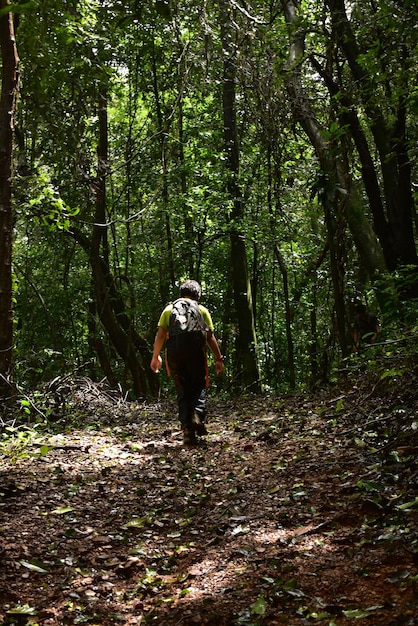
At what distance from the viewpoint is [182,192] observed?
55.7 feet

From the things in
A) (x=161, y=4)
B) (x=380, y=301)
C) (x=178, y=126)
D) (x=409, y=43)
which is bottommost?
(x=380, y=301)

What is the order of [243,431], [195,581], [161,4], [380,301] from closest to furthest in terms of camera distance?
[161,4], [195,581], [243,431], [380,301]

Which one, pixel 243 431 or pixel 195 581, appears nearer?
pixel 195 581

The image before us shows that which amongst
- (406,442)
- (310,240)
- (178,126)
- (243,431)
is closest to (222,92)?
(178,126)

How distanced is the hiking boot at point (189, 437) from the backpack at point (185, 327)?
976mm

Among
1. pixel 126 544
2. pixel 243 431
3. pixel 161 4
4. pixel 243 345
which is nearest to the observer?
pixel 161 4

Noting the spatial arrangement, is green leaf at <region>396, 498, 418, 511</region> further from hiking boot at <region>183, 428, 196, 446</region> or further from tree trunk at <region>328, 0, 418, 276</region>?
tree trunk at <region>328, 0, 418, 276</region>

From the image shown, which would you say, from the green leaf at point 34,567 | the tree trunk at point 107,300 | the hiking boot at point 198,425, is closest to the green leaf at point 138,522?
the green leaf at point 34,567

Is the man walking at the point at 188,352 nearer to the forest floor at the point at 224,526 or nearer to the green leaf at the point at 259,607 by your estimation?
the forest floor at the point at 224,526

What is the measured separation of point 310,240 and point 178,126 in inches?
208

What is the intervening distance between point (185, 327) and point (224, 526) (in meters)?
3.35

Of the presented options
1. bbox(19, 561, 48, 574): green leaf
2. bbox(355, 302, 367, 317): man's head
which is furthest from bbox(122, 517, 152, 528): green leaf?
bbox(355, 302, 367, 317): man's head

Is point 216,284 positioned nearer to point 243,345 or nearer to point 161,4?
point 243,345

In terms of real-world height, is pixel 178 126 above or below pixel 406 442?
above
